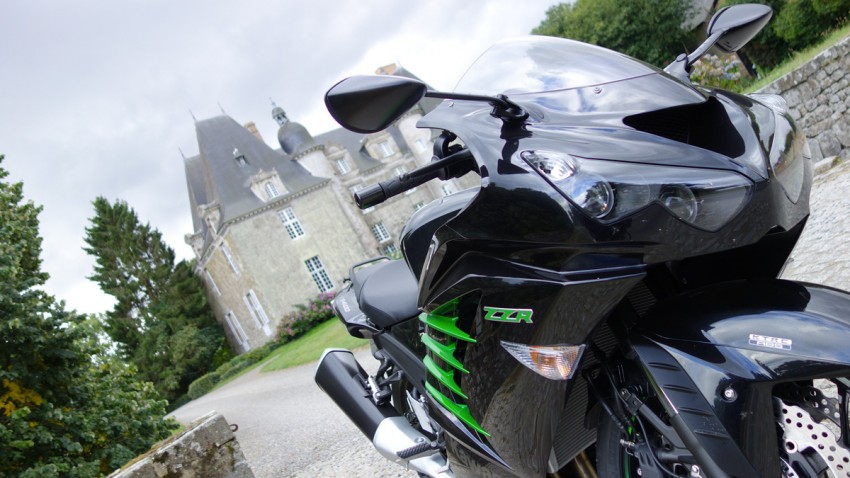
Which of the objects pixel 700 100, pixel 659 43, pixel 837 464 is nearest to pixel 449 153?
pixel 700 100

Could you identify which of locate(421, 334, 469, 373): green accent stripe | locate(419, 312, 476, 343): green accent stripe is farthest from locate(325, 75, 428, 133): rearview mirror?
locate(421, 334, 469, 373): green accent stripe

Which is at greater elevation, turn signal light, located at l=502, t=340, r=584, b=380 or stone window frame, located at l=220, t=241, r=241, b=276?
stone window frame, located at l=220, t=241, r=241, b=276

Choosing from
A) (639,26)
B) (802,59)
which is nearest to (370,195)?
(802,59)

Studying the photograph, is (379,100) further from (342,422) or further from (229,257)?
(229,257)

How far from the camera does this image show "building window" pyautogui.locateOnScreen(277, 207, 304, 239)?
38656 millimetres

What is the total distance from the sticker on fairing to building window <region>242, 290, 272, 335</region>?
37866 millimetres

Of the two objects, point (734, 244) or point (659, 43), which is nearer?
point (734, 244)

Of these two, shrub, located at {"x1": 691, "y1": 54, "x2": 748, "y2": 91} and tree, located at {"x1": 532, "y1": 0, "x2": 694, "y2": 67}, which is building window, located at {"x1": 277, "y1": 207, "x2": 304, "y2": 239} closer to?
tree, located at {"x1": 532, "y1": 0, "x2": 694, "y2": 67}

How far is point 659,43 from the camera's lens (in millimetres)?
31703

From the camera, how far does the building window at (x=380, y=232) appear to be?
4211cm

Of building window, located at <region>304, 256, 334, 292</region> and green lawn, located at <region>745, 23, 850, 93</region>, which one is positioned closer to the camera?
green lawn, located at <region>745, 23, 850, 93</region>

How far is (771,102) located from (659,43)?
3373 centimetres

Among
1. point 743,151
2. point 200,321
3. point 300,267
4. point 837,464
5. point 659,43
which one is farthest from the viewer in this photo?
point 200,321

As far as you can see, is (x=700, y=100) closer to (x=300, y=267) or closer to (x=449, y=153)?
(x=449, y=153)
